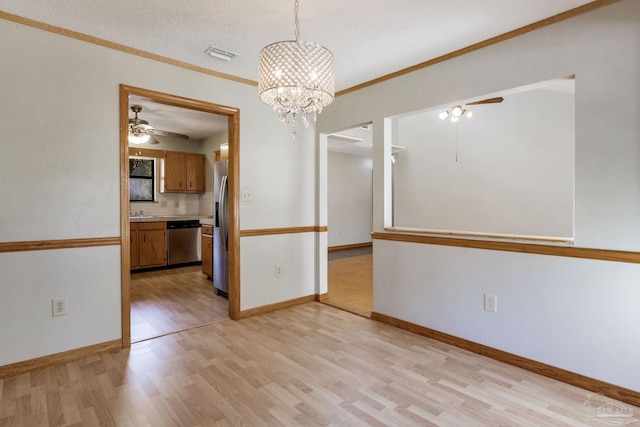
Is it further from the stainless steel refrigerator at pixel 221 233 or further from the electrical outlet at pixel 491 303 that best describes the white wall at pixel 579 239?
the stainless steel refrigerator at pixel 221 233

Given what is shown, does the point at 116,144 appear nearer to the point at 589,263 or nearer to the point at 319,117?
the point at 319,117

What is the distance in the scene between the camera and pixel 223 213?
395 cm

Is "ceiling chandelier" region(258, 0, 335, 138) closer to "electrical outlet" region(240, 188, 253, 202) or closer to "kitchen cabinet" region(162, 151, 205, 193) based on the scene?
"electrical outlet" region(240, 188, 253, 202)

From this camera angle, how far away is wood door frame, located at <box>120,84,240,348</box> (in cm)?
265

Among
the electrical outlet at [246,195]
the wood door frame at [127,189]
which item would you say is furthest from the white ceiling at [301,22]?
the electrical outlet at [246,195]

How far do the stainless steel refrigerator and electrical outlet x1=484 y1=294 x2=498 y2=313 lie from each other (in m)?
2.76

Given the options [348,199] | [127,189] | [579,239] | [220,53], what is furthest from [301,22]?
[348,199]

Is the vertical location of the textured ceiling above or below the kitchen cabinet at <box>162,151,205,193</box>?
above

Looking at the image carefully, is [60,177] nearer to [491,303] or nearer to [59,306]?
[59,306]

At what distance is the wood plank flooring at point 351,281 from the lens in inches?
150

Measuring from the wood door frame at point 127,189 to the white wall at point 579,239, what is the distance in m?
1.89

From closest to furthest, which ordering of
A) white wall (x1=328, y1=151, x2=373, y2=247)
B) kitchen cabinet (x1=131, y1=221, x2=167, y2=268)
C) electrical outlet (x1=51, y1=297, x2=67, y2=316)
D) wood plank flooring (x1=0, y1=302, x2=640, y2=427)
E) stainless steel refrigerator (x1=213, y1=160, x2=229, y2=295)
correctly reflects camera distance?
wood plank flooring (x1=0, y1=302, x2=640, y2=427) < electrical outlet (x1=51, y1=297, x2=67, y2=316) < stainless steel refrigerator (x1=213, y1=160, x2=229, y2=295) < kitchen cabinet (x1=131, y1=221, x2=167, y2=268) < white wall (x1=328, y1=151, x2=373, y2=247)

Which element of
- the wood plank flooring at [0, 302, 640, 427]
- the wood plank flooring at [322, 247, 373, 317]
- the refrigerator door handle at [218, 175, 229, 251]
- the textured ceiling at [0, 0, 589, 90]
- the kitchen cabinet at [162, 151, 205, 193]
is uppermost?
the textured ceiling at [0, 0, 589, 90]

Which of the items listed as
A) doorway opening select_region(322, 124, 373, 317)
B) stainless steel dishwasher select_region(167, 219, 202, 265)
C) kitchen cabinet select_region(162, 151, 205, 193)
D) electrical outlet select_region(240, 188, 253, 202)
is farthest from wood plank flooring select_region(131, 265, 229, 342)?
doorway opening select_region(322, 124, 373, 317)
